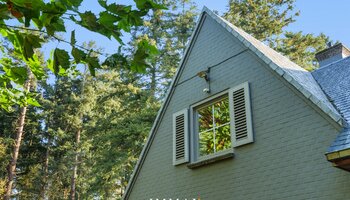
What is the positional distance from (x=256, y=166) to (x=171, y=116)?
2891mm

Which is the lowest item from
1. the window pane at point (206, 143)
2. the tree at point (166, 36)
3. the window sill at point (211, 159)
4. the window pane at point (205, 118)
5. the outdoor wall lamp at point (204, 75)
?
the window sill at point (211, 159)

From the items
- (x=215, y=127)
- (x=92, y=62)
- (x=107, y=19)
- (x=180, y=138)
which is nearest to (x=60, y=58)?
(x=92, y=62)

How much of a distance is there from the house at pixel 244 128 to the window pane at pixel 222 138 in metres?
0.02

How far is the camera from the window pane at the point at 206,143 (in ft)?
25.5

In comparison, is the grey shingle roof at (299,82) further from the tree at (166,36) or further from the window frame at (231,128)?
the tree at (166,36)

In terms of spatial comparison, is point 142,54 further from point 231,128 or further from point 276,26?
point 276,26

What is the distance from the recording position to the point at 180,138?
8367 millimetres

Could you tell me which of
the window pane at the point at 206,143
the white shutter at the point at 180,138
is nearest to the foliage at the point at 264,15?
the white shutter at the point at 180,138

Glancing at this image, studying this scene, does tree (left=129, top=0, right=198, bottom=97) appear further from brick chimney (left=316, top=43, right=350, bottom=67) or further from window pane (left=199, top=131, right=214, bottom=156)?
window pane (left=199, top=131, right=214, bottom=156)

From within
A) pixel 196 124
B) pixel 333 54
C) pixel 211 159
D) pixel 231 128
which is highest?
pixel 333 54

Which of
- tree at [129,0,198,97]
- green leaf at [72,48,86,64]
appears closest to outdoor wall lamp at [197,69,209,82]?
green leaf at [72,48,86,64]

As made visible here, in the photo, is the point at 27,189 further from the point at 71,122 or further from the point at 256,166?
the point at 256,166

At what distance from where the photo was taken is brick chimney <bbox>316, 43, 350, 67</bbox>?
9.23 m

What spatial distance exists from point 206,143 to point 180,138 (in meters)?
0.71
